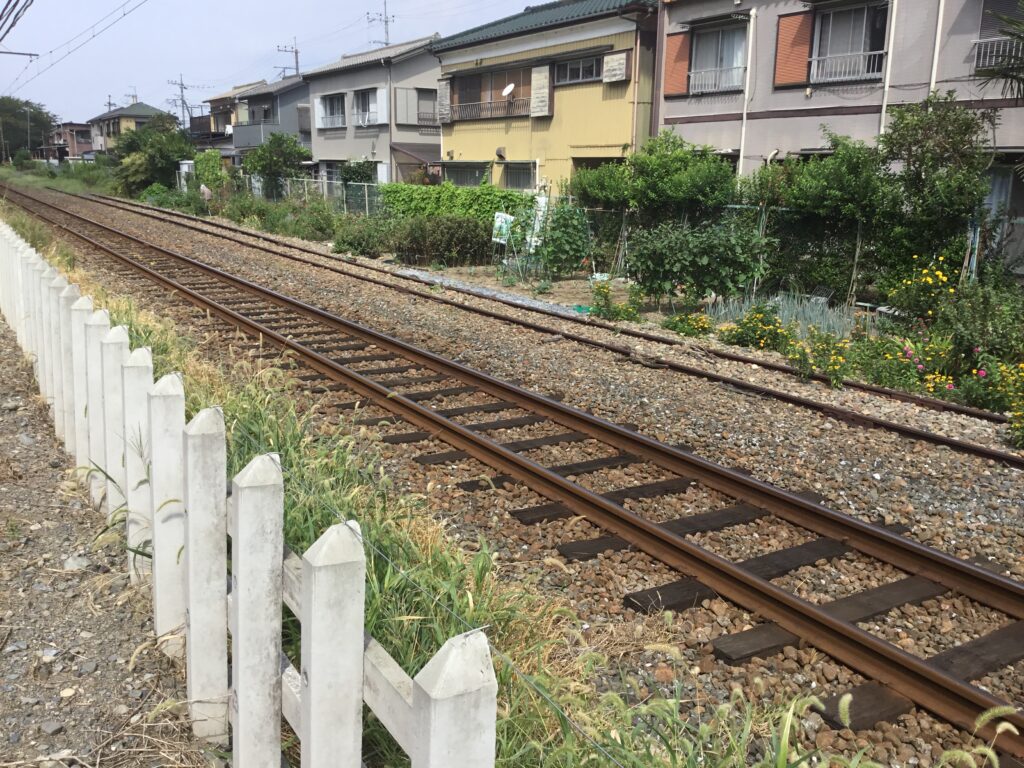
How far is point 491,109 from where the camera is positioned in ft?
113

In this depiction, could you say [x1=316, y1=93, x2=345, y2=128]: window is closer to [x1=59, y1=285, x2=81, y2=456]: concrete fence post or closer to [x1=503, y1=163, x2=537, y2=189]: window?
[x1=503, y1=163, x2=537, y2=189]: window

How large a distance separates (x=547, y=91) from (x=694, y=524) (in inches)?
1079

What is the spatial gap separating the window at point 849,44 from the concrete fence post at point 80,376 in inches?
763

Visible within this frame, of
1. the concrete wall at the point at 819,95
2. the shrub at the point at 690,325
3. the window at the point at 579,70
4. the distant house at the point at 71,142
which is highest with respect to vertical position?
the distant house at the point at 71,142

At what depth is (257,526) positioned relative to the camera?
102 inches

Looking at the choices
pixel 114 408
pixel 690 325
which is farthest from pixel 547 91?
pixel 114 408

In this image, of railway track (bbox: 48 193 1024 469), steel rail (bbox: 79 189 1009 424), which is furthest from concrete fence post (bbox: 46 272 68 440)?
steel rail (bbox: 79 189 1009 424)

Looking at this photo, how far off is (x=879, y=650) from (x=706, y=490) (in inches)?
94.6

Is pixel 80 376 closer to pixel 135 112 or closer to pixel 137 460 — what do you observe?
pixel 137 460

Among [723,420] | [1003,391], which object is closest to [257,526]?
[723,420]

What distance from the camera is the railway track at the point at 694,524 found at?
410cm

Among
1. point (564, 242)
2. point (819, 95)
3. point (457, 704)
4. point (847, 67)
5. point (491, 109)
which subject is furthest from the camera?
point (491, 109)

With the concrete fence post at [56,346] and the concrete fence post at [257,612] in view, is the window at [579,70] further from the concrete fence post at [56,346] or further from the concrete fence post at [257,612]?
the concrete fence post at [257,612]

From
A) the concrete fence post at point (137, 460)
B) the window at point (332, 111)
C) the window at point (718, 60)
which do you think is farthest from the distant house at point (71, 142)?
the concrete fence post at point (137, 460)
